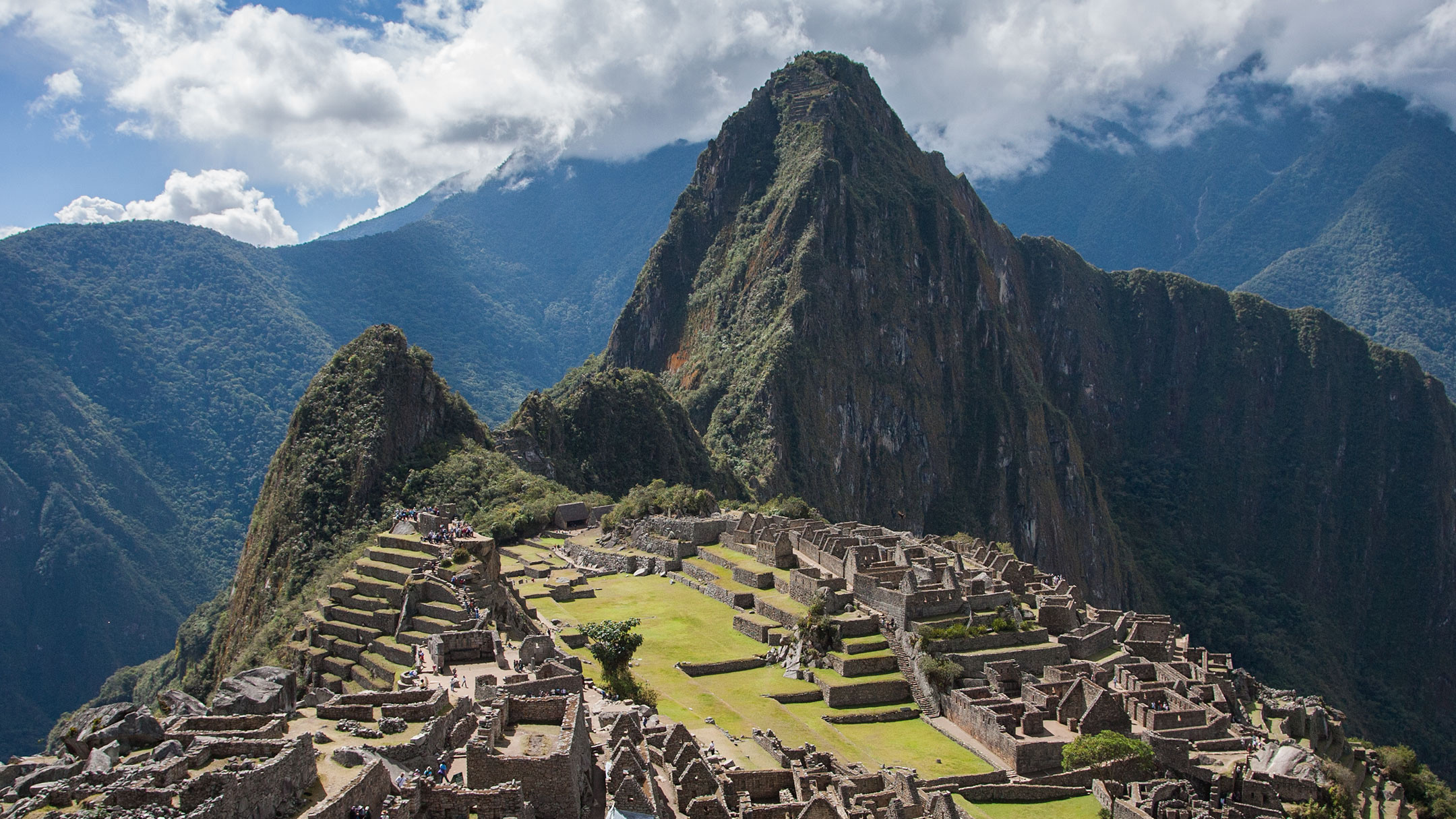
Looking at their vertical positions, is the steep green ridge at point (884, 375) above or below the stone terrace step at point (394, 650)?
above

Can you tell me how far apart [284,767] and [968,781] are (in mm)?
24151

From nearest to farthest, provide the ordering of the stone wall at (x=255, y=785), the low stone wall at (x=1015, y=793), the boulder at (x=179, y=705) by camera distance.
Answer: the stone wall at (x=255, y=785)
the boulder at (x=179, y=705)
the low stone wall at (x=1015, y=793)

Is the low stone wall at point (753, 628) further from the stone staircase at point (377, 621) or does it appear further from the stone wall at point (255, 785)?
the stone wall at point (255, 785)

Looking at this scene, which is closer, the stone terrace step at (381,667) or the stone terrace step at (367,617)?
the stone terrace step at (381,667)

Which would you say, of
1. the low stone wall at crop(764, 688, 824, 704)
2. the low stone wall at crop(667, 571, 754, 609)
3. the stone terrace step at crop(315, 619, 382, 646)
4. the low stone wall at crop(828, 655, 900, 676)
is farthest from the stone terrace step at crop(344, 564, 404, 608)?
the low stone wall at crop(667, 571, 754, 609)

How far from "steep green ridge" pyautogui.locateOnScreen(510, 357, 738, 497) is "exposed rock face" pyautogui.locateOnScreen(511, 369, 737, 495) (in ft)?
0.22

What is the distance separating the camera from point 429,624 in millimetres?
39219

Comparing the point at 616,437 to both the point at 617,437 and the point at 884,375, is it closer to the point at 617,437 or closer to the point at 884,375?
the point at 617,437

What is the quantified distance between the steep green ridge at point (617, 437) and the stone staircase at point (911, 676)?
62.3 m

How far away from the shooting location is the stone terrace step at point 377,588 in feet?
140

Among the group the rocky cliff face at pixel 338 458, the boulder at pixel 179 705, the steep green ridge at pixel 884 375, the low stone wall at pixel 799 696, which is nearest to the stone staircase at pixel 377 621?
the boulder at pixel 179 705

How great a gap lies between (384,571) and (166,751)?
27.6 metres

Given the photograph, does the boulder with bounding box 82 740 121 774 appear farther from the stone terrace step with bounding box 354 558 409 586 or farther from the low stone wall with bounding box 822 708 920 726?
the low stone wall with bounding box 822 708 920 726

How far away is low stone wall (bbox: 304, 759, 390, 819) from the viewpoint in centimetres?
1688
